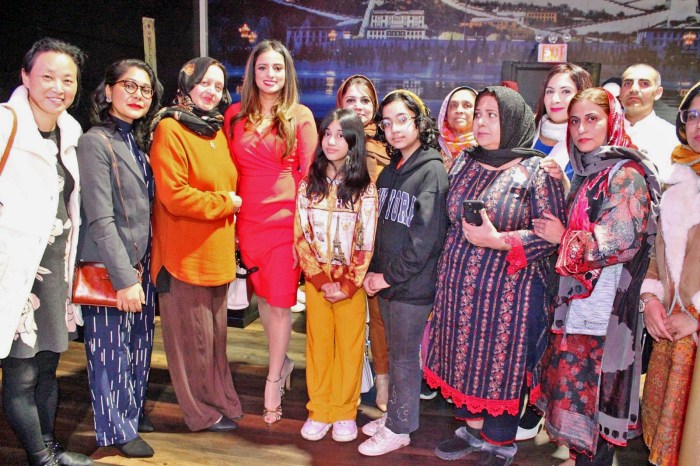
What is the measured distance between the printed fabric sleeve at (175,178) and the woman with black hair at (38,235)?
0.31 m

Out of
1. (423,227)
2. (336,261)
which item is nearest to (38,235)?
(336,261)

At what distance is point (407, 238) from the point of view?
2.21m

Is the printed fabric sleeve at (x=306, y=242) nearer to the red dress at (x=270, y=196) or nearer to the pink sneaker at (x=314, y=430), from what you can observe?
the red dress at (x=270, y=196)

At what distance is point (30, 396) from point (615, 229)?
2.28m

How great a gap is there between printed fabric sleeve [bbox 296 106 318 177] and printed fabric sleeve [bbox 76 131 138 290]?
2.75 feet

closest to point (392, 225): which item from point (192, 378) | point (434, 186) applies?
point (434, 186)

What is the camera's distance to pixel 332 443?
249 centimetres

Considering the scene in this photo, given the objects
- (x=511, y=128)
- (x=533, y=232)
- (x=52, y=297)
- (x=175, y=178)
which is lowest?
(x=52, y=297)

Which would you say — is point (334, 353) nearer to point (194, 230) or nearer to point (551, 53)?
point (194, 230)

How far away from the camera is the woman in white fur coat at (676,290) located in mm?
1840

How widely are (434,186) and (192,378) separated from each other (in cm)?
148

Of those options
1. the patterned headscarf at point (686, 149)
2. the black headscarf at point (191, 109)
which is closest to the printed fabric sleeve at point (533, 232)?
the patterned headscarf at point (686, 149)

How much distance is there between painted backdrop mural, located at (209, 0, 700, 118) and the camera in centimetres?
528

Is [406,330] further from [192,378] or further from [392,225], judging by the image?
[192,378]
